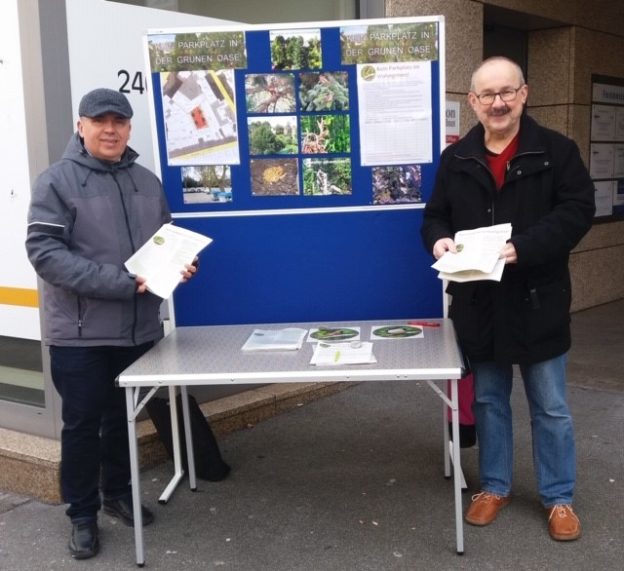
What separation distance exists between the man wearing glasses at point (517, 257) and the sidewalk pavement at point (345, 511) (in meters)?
0.18

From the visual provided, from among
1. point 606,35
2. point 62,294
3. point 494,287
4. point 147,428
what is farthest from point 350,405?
point 606,35

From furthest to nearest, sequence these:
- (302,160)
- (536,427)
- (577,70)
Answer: (577,70) → (302,160) → (536,427)

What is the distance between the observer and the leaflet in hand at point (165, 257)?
3.01m

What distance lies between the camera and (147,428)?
408 centimetres

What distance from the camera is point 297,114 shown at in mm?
3488

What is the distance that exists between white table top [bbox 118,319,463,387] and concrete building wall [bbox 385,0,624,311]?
3.26m

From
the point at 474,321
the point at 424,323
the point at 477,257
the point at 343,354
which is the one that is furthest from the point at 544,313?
the point at 343,354

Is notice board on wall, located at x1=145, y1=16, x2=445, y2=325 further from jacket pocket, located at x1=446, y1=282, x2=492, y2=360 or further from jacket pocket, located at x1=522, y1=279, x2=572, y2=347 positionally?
jacket pocket, located at x1=522, y1=279, x2=572, y2=347

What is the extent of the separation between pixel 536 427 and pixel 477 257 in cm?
83

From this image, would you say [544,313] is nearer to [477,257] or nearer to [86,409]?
[477,257]

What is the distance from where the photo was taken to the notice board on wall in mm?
3428

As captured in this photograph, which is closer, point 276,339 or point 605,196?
point 276,339

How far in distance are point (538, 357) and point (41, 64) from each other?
2561 mm

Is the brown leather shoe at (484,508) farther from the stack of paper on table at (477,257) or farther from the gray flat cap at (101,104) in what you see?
the gray flat cap at (101,104)
